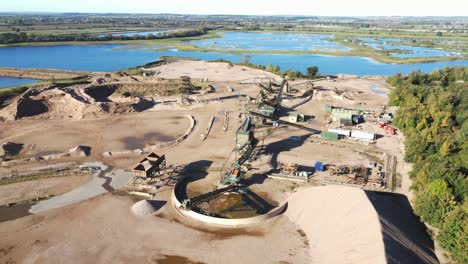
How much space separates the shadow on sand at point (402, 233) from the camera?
23031 millimetres

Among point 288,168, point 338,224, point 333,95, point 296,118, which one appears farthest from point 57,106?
point 333,95

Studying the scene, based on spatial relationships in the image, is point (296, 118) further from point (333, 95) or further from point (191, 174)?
point (191, 174)

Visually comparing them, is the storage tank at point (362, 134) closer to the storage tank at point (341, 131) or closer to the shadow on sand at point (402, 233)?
the storage tank at point (341, 131)

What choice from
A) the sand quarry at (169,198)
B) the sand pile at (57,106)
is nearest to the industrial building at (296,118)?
the sand quarry at (169,198)

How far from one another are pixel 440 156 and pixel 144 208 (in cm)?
3198

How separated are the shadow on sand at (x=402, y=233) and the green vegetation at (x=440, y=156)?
3.39 feet

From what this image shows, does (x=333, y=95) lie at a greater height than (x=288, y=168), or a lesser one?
greater

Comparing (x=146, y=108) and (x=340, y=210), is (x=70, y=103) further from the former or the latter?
(x=340, y=210)

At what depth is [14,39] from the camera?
Result: 146m

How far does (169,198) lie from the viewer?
3325 cm

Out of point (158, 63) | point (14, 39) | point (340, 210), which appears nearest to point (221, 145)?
point (340, 210)

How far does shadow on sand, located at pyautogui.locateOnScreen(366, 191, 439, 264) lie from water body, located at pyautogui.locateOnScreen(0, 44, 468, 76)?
82.9 metres

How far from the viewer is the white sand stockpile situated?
23.2m

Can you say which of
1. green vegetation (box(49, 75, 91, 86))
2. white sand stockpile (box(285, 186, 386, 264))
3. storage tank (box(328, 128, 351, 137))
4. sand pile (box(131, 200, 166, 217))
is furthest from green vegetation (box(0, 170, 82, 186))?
green vegetation (box(49, 75, 91, 86))
